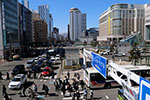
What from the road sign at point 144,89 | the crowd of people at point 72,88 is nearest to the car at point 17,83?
the crowd of people at point 72,88

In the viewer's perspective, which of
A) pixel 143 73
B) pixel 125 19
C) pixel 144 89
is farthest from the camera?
pixel 125 19

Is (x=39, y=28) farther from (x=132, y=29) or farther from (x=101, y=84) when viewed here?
(x=101, y=84)

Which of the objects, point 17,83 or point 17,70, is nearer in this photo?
point 17,83

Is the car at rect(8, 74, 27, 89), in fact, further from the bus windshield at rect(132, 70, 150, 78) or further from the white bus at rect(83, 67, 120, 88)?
the bus windshield at rect(132, 70, 150, 78)

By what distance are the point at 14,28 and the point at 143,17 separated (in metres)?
85.9

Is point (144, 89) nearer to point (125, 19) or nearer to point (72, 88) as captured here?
point (72, 88)

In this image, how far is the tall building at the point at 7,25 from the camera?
2092 inches

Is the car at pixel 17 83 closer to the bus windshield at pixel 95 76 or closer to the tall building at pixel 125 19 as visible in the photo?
the bus windshield at pixel 95 76

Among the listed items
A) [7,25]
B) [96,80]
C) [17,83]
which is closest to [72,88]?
[96,80]

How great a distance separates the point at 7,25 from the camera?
188 feet

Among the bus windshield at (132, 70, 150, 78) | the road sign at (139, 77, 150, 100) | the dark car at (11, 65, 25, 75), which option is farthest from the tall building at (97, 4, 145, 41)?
the road sign at (139, 77, 150, 100)

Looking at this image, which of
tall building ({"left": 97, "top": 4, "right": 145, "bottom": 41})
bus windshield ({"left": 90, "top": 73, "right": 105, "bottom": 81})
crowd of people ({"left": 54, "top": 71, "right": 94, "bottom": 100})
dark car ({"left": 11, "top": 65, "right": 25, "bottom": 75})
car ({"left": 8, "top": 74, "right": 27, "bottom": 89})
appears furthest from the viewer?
tall building ({"left": 97, "top": 4, "right": 145, "bottom": 41})

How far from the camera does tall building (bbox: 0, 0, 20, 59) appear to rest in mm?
53125

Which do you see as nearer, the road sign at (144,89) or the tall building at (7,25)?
the road sign at (144,89)
